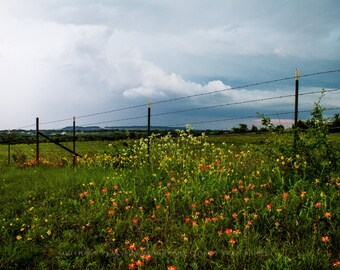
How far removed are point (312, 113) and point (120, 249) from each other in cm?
426

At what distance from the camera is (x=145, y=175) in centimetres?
708

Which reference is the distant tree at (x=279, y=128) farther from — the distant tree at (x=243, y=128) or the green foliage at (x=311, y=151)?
the distant tree at (x=243, y=128)

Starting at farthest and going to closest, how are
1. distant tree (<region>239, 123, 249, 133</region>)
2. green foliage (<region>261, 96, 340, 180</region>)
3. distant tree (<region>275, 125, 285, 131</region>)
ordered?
distant tree (<region>239, 123, 249, 133</region>) < distant tree (<region>275, 125, 285, 131</region>) < green foliage (<region>261, 96, 340, 180</region>)

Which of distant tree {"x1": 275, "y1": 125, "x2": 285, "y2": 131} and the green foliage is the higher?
distant tree {"x1": 275, "y1": 125, "x2": 285, "y2": 131}

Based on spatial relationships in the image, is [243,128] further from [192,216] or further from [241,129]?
[192,216]

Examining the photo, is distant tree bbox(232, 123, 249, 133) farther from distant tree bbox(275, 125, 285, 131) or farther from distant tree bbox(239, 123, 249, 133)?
distant tree bbox(275, 125, 285, 131)

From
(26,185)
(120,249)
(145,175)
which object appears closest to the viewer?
(120,249)

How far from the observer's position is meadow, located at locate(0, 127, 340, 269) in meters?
3.97

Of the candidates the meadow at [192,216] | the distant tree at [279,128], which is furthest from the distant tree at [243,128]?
the distant tree at [279,128]

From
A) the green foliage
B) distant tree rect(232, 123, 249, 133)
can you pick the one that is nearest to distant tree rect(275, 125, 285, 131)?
the green foliage

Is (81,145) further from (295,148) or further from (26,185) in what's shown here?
(295,148)

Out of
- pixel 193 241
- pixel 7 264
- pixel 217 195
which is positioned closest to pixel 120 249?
pixel 193 241

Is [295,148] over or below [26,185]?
over

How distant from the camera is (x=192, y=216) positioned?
15.1ft
